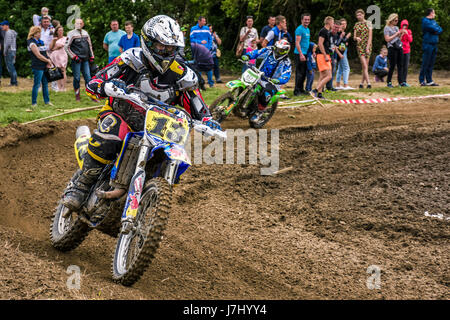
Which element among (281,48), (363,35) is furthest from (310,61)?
(281,48)

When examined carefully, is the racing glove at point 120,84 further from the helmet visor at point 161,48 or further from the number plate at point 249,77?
the number plate at point 249,77

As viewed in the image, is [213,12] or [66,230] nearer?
[66,230]

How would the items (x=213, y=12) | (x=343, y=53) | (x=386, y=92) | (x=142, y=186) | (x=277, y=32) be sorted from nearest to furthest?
(x=142, y=186) → (x=277, y=32) → (x=386, y=92) → (x=343, y=53) → (x=213, y=12)

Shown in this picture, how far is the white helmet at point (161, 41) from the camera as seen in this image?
465cm

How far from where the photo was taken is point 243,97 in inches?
415

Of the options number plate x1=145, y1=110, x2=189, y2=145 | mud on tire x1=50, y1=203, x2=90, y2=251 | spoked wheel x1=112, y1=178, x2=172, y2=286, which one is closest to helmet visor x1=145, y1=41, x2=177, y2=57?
number plate x1=145, y1=110, x2=189, y2=145

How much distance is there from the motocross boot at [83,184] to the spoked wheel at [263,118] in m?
6.04

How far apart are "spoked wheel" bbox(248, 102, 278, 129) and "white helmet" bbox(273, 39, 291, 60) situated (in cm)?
98

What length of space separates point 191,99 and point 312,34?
17.2 m

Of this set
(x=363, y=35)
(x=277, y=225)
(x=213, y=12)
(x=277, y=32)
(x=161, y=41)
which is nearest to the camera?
(x=161, y=41)

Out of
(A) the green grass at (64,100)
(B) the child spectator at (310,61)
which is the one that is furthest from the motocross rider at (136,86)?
(B) the child spectator at (310,61)

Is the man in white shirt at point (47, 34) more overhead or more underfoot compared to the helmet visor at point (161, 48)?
more underfoot

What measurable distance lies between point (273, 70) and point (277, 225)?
17.7 feet

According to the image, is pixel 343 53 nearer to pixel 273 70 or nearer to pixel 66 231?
pixel 273 70
